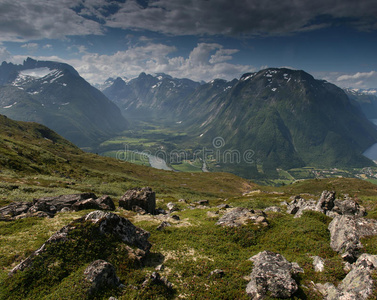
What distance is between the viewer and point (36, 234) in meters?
24.2

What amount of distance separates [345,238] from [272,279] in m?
14.4

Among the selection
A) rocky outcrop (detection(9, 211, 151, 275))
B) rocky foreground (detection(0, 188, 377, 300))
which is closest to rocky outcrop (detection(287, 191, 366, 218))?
rocky foreground (detection(0, 188, 377, 300))

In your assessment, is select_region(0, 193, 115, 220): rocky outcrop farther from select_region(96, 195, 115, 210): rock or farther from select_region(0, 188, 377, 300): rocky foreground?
select_region(0, 188, 377, 300): rocky foreground

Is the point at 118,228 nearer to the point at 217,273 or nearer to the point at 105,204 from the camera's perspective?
the point at 217,273

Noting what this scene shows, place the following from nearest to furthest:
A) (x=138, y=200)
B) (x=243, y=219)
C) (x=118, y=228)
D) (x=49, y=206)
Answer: (x=118, y=228) → (x=243, y=219) → (x=49, y=206) → (x=138, y=200)

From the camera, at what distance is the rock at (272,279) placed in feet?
56.6

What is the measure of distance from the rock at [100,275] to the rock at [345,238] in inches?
1000

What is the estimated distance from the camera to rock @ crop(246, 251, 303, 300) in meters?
17.3

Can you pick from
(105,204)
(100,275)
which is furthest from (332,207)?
(105,204)

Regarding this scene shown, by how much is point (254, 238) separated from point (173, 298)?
52.7ft

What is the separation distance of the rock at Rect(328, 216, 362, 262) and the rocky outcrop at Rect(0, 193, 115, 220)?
3885 centimetres

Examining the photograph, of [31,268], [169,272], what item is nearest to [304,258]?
[169,272]

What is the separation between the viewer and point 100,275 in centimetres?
1669

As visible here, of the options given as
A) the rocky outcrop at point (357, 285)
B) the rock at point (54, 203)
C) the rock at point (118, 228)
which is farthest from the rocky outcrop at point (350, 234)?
the rock at point (54, 203)
